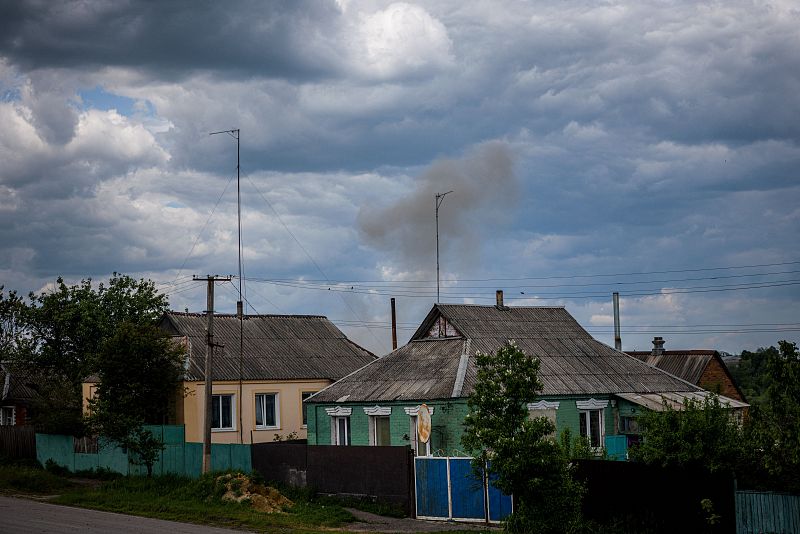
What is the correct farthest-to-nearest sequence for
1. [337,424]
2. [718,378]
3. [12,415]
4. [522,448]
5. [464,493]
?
1. [12,415]
2. [718,378]
3. [337,424]
4. [464,493]
5. [522,448]

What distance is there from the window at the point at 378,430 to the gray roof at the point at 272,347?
10738 mm

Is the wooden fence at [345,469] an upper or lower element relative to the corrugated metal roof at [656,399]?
lower

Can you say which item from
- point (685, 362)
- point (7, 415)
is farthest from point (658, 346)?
point (7, 415)

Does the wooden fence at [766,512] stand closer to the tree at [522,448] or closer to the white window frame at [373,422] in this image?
the tree at [522,448]

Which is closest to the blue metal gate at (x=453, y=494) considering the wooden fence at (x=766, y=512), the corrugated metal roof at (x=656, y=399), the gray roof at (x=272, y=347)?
the wooden fence at (x=766, y=512)

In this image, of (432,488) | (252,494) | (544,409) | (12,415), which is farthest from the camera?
(12,415)

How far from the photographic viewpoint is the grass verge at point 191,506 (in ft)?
82.6

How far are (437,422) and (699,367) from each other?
2379 cm

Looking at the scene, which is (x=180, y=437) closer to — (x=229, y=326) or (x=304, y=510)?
(x=304, y=510)

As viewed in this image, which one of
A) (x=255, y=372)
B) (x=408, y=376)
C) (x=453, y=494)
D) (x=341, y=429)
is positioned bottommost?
(x=453, y=494)

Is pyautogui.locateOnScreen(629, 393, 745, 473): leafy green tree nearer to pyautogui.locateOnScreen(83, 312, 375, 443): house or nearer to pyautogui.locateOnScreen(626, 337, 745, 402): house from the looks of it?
pyautogui.locateOnScreen(83, 312, 375, 443): house

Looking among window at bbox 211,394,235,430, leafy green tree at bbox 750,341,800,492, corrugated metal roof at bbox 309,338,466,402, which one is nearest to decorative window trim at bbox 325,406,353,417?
corrugated metal roof at bbox 309,338,466,402

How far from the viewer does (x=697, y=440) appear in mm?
19500

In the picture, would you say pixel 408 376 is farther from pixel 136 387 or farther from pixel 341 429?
pixel 136 387
